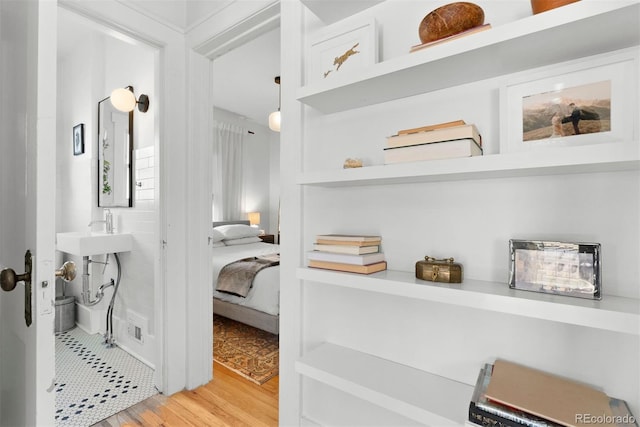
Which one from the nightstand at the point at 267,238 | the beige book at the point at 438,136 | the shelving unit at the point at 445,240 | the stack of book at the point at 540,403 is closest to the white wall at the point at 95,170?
the shelving unit at the point at 445,240

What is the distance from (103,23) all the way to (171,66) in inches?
14.1

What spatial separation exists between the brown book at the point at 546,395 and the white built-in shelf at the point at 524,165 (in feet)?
1.65

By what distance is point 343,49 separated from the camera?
1.05m

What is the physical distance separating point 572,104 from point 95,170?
324 cm

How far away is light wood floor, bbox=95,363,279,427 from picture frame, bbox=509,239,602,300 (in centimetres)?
151

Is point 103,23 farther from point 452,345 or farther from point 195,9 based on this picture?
point 452,345

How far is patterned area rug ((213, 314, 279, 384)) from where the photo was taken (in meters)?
2.22

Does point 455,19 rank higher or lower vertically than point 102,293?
higher

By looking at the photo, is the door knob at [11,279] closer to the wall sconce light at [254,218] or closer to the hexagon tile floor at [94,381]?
the hexagon tile floor at [94,381]

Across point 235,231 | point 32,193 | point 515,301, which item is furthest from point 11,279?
point 235,231

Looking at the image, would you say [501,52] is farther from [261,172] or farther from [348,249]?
[261,172]

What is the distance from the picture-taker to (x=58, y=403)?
5.96 feet

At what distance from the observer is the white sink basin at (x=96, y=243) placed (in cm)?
225

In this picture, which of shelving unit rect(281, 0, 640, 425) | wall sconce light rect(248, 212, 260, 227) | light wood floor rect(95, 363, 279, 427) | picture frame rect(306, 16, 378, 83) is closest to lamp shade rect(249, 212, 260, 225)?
wall sconce light rect(248, 212, 260, 227)
